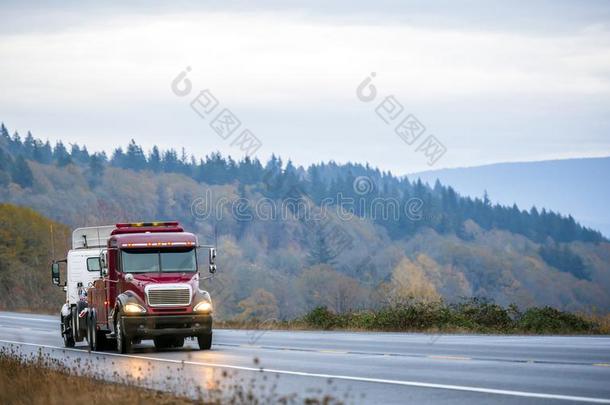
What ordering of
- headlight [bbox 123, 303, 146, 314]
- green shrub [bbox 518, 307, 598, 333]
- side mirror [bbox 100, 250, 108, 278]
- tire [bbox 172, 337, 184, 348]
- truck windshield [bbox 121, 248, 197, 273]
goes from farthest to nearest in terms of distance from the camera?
1. green shrub [bbox 518, 307, 598, 333]
2. tire [bbox 172, 337, 184, 348]
3. side mirror [bbox 100, 250, 108, 278]
4. truck windshield [bbox 121, 248, 197, 273]
5. headlight [bbox 123, 303, 146, 314]

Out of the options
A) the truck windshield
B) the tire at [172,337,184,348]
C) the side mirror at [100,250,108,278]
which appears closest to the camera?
the truck windshield

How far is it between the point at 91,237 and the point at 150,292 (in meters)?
8.32

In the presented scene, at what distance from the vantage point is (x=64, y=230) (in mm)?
124500

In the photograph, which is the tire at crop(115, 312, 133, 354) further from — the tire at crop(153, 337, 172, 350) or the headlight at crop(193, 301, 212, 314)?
the tire at crop(153, 337, 172, 350)

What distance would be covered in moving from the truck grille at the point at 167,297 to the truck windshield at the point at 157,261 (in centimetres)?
85

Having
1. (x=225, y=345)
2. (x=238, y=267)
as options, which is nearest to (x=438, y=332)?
(x=225, y=345)

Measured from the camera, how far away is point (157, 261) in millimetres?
29078

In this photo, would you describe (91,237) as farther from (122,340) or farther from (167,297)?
(167,297)

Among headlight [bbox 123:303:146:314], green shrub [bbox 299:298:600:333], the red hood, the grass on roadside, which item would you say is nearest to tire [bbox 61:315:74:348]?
the red hood

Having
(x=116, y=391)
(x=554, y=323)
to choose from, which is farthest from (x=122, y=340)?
(x=554, y=323)

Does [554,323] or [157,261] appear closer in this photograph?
[157,261]

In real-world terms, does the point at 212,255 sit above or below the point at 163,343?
above

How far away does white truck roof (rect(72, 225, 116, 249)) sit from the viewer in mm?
35281

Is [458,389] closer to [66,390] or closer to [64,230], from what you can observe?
[66,390]
